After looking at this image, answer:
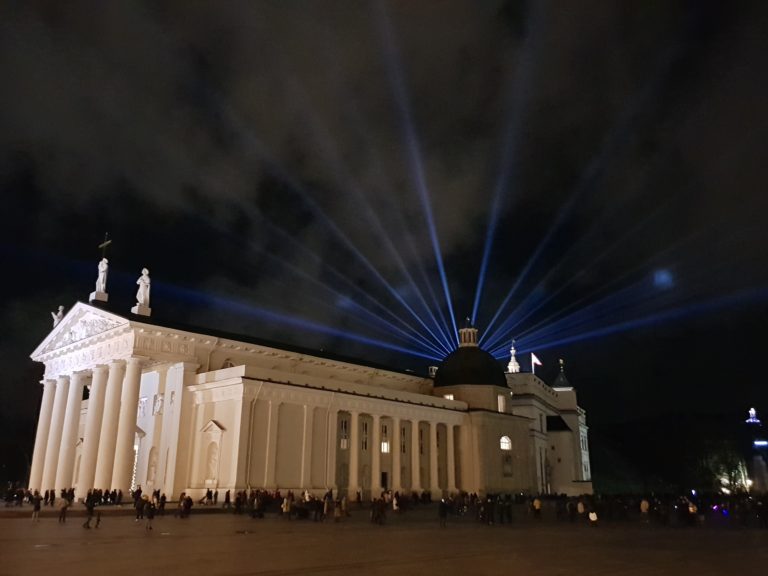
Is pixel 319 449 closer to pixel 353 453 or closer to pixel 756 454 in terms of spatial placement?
pixel 353 453

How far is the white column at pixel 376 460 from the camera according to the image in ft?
159

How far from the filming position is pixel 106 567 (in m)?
12.5

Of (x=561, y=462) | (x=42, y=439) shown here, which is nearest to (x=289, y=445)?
(x=42, y=439)

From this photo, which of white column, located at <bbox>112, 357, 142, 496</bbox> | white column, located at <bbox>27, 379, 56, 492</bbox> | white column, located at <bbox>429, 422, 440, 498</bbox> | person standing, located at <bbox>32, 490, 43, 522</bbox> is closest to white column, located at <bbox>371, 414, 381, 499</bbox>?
white column, located at <bbox>429, 422, 440, 498</bbox>

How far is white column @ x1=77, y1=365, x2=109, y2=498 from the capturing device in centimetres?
4291

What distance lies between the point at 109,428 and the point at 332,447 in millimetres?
15068

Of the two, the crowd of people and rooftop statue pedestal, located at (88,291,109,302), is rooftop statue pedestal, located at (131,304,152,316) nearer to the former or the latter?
rooftop statue pedestal, located at (88,291,109,302)

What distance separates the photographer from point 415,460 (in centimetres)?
5253

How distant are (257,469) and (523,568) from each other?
30.1 metres

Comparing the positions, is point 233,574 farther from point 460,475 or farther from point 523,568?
point 460,475

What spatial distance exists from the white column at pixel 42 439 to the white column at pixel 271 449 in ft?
67.5

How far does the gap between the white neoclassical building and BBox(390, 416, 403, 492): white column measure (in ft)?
0.32

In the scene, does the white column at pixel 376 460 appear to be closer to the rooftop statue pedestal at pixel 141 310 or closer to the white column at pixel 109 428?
the white column at pixel 109 428

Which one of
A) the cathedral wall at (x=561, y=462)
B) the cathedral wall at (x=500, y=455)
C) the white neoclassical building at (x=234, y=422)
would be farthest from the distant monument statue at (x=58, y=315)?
the cathedral wall at (x=561, y=462)
